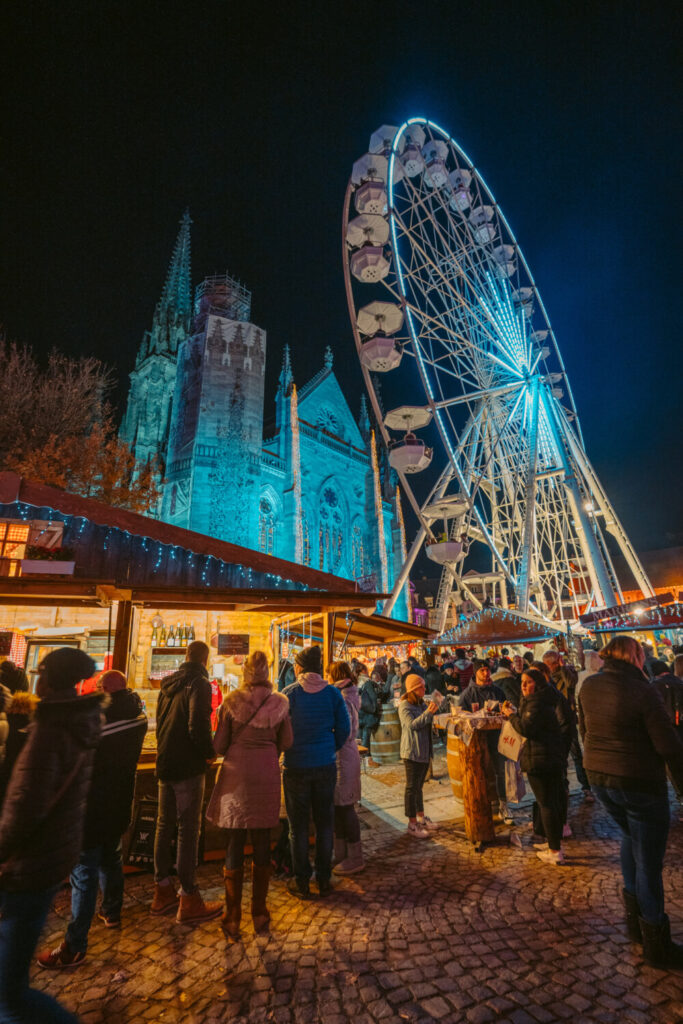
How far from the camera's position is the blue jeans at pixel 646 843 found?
2.77m

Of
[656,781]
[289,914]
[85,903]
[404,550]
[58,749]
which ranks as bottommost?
[289,914]

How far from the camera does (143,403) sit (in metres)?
28.9

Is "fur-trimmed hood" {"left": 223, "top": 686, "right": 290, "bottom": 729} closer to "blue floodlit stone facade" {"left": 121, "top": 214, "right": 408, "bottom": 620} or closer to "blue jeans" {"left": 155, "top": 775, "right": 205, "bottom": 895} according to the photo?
"blue jeans" {"left": 155, "top": 775, "right": 205, "bottom": 895}

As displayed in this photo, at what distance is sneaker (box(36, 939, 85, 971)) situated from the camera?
2.86 m

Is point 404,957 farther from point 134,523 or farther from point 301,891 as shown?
point 134,523

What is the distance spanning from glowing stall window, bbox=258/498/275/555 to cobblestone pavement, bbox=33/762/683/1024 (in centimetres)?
2044

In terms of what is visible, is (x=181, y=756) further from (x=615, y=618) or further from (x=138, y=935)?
(x=615, y=618)

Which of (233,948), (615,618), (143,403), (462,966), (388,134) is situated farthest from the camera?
(143,403)

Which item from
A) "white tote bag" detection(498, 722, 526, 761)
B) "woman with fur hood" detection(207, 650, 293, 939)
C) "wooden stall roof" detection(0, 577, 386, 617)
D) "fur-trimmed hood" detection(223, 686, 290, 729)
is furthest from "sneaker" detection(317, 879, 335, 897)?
"wooden stall roof" detection(0, 577, 386, 617)

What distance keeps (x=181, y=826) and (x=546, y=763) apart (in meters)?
3.10

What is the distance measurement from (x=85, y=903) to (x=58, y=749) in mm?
1619

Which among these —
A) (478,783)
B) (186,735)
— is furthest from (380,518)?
(186,735)

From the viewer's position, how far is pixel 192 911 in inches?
133

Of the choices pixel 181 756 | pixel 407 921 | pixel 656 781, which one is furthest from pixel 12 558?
pixel 656 781
